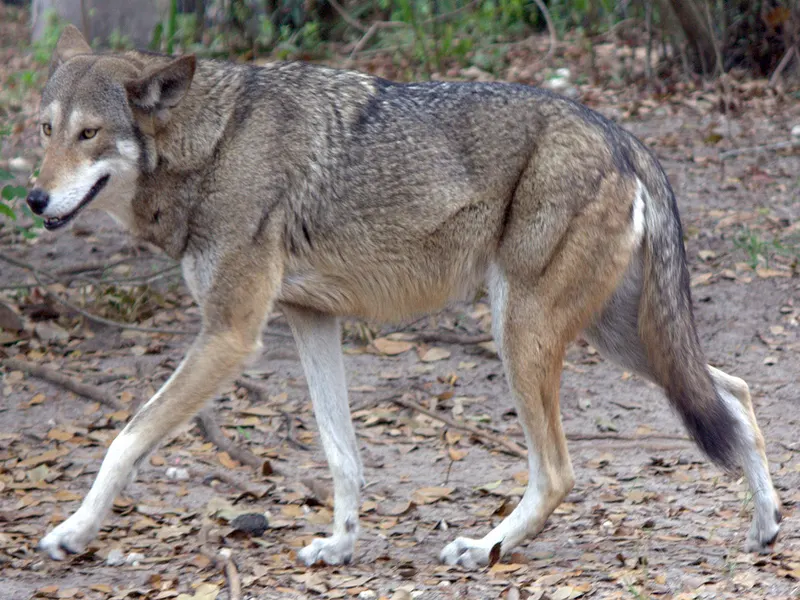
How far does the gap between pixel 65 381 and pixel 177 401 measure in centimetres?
220

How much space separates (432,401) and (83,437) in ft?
6.24

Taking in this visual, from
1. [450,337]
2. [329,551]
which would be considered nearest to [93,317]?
[450,337]

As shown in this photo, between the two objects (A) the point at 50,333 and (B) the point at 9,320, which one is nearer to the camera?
(B) the point at 9,320

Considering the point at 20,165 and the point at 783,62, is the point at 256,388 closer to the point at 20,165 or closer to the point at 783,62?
the point at 20,165

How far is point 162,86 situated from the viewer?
13.8 feet

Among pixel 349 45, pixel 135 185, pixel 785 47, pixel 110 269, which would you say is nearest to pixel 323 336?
pixel 135 185

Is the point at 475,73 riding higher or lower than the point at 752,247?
higher

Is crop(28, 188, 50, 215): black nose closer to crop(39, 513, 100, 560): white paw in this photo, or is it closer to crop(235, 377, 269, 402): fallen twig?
crop(39, 513, 100, 560): white paw

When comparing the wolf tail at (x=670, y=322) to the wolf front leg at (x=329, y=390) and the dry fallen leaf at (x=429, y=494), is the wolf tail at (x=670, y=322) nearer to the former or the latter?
the dry fallen leaf at (x=429, y=494)

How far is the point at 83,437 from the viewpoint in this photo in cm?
551

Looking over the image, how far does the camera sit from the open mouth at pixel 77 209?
13.3 ft

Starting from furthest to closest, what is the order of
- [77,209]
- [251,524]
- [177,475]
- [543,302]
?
1. [177,475]
2. [251,524]
3. [543,302]
4. [77,209]

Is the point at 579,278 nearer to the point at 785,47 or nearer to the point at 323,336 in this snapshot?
the point at 323,336

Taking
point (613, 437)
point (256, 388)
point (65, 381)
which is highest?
point (65, 381)
